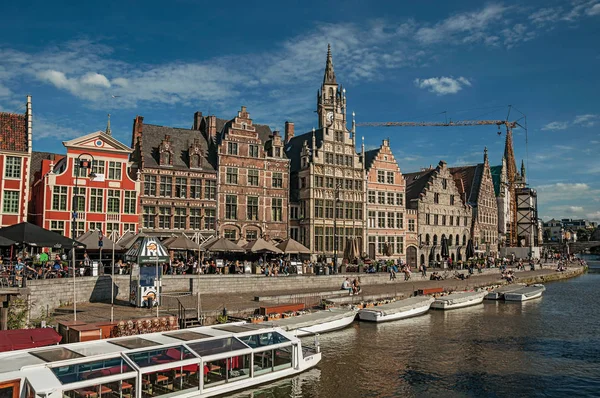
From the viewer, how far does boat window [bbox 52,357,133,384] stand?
14039 millimetres

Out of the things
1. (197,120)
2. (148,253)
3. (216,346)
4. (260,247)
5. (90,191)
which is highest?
(197,120)

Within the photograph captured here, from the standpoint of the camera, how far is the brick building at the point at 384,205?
188 feet

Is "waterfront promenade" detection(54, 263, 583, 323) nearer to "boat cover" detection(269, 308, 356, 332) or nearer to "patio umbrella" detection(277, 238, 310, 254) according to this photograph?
"patio umbrella" detection(277, 238, 310, 254)

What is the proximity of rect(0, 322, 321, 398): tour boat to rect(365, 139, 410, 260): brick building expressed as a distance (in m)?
37.0

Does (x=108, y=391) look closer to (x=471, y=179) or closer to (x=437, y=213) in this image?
(x=437, y=213)

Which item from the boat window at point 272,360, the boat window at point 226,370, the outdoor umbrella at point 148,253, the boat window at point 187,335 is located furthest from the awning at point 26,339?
the outdoor umbrella at point 148,253

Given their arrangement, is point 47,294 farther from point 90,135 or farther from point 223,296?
point 90,135

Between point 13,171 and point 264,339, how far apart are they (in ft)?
87.1

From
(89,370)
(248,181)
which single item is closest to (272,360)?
(89,370)

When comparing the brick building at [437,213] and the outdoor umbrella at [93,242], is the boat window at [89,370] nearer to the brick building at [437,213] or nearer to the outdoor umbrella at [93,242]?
the outdoor umbrella at [93,242]

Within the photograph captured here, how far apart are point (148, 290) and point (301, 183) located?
26.5 m

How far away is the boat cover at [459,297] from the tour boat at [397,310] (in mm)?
1326

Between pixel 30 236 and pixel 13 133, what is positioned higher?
pixel 13 133

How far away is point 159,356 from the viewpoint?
1622 centimetres
